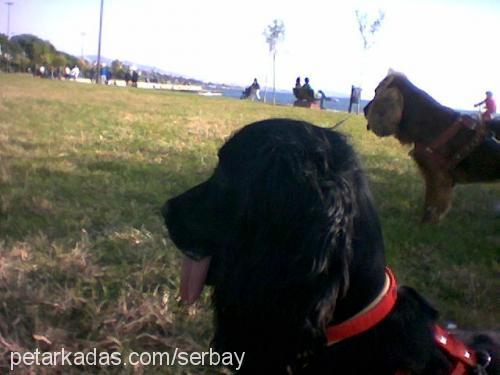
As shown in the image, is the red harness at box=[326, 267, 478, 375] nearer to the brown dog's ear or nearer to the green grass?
the green grass

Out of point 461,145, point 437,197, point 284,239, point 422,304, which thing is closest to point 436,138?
point 461,145

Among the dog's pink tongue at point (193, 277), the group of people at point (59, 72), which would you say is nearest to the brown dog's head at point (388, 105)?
the dog's pink tongue at point (193, 277)

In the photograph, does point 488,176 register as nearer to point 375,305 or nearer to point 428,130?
point 428,130

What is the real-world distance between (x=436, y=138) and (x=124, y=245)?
3.41 metres

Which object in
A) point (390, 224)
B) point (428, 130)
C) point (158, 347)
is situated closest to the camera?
point (158, 347)

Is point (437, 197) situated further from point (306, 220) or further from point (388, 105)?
point (306, 220)

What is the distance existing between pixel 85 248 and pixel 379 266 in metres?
2.35

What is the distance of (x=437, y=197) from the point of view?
18.4 ft

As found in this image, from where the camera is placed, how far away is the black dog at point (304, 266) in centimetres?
154

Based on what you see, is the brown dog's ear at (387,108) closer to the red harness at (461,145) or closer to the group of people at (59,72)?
the red harness at (461,145)

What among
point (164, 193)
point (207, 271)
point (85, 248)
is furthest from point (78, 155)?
point (207, 271)

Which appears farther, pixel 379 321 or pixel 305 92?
pixel 305 92

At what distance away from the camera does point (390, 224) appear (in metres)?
5.31

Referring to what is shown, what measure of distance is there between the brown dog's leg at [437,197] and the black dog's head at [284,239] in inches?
160
